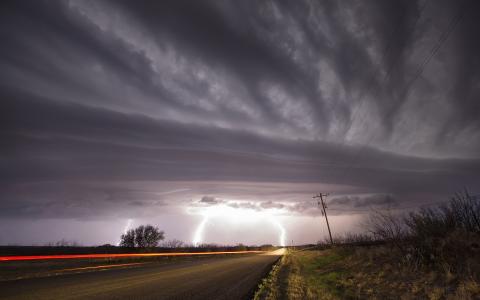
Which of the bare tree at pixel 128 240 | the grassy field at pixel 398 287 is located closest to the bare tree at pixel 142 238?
the bare tree at pixel 128 240

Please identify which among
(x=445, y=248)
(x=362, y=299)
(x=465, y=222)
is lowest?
(x=362, y=299)

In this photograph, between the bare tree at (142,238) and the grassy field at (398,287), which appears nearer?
the grassy field at (398,287)

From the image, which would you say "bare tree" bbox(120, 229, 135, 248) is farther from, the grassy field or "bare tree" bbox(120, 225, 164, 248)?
the grassy field

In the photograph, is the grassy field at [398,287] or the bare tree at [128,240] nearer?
the grassy field at [398,287]

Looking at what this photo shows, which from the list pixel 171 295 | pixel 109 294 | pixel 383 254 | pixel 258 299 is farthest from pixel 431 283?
pixel 109 294

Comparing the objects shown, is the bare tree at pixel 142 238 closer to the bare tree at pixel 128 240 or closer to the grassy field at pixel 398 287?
the bare tree at pixel 128 240

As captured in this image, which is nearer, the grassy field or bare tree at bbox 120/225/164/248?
the grassy field

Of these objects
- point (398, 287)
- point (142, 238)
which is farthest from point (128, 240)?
point (398, 287)

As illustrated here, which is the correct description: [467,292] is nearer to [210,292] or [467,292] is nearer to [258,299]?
[258,299]

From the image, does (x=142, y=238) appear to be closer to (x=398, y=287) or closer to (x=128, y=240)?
(x=128, y=240)

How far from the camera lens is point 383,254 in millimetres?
14625

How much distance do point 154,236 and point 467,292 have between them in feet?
303

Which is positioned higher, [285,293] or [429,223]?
[429,223]

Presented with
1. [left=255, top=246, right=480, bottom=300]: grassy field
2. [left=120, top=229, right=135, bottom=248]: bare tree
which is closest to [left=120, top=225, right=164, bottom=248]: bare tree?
[left=120, top=229, right=135, bottom=248]: bare tree
